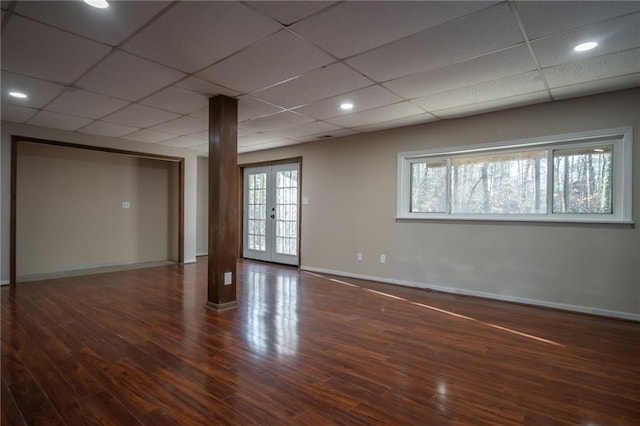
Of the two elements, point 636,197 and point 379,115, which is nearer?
point 636,197

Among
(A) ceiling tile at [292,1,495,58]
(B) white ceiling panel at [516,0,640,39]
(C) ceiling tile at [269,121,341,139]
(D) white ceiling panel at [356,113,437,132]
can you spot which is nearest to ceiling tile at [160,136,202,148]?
(C) ceiling tile at [269,121,341,139]

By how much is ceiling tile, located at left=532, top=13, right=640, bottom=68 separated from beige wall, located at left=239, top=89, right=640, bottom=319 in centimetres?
129

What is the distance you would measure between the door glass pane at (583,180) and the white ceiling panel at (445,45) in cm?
215

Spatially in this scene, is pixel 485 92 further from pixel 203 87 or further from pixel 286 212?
pixel 286 212

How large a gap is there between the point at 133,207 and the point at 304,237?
12.0ft

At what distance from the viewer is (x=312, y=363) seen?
7.99ft

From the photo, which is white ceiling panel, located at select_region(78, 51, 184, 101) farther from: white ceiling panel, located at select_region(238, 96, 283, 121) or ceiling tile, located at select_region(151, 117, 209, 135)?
ceiling tile, located at select_region(151, 117, 209, 135)

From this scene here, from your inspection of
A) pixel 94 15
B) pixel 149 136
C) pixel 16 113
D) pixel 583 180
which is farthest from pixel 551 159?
pixel 16 113

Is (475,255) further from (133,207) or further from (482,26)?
(133,207)

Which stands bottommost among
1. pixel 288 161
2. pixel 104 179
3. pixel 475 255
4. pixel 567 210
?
pixel 475 255

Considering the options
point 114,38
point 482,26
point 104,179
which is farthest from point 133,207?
point 482,26

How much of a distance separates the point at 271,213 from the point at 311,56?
472 centimetres

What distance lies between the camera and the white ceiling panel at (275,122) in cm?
445

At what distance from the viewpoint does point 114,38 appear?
96.0 inches
